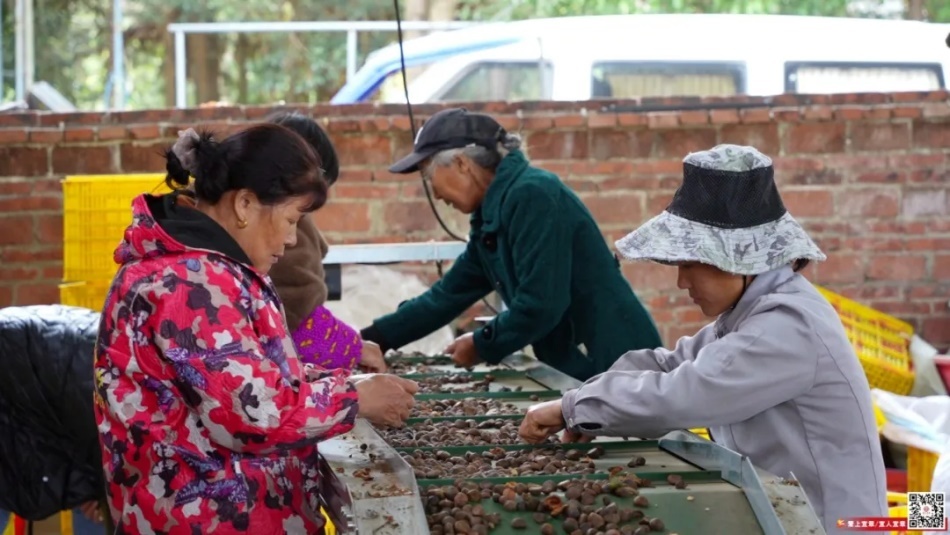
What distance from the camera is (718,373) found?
7.59ft

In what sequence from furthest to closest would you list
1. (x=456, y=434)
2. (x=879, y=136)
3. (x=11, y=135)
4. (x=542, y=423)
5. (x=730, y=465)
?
1. (x=879, y=136)
2. (x=11, y=135)
3. (x=456, y=434)
4. (x=542, y=423)
5. (x=730, y=465)

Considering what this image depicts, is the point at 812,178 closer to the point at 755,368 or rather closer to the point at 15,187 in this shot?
the point at 15,187

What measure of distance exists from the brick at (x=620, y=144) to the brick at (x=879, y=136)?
1.07m

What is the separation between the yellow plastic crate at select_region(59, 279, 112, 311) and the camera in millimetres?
4758

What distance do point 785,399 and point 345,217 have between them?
3.96m

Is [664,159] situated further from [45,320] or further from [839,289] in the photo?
[45,320]

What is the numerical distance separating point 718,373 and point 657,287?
156 inches

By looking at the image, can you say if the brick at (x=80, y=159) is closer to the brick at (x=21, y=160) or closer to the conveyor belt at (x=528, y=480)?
the brick at (x=21, y=160)

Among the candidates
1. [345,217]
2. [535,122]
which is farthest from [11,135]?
[535,122]

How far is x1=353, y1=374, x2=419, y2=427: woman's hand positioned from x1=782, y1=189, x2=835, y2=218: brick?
415 cm

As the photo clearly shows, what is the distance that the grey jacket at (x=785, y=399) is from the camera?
231 centimetres

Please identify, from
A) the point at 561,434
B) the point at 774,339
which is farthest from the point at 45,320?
the point at 774,339

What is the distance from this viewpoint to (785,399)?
2.33m

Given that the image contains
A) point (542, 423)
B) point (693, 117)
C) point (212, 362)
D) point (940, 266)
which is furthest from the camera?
point (940, 266)
